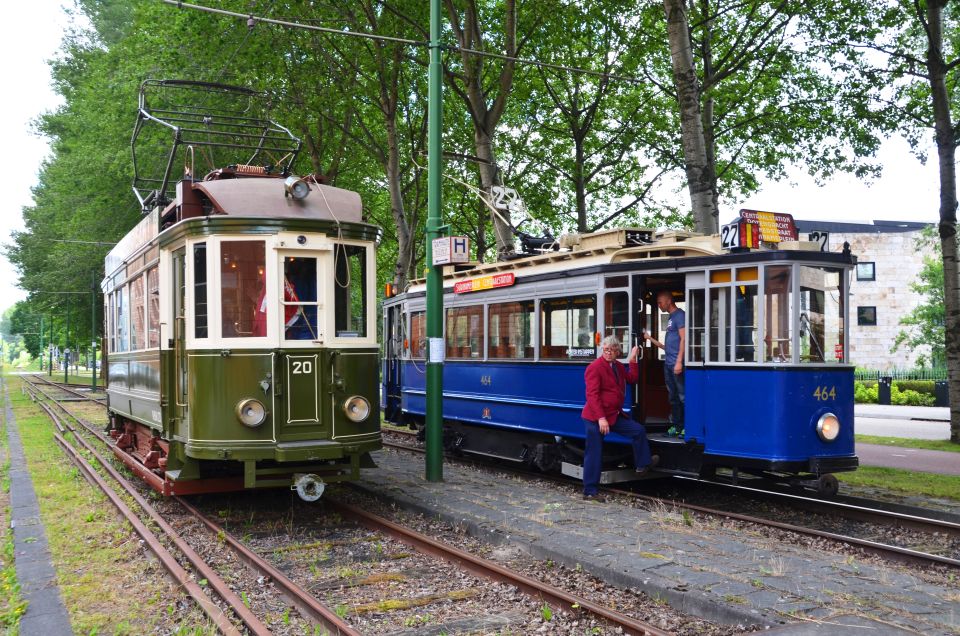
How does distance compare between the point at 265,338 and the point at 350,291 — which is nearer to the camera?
the point at 265,338

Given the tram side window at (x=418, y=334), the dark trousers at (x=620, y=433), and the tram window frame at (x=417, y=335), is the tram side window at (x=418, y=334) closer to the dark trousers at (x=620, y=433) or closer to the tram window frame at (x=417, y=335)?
the tram window frame at (x=417, y=335)

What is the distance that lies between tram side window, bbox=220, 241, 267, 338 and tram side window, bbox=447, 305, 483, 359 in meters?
5.33

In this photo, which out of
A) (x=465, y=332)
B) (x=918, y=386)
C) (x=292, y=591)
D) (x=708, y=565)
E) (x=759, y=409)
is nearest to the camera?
(x=292, y=591)

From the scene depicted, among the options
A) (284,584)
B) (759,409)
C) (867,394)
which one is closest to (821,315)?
(759,409)

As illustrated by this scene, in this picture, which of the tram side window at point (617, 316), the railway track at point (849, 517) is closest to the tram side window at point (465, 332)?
the tram side window at point (617, 316)

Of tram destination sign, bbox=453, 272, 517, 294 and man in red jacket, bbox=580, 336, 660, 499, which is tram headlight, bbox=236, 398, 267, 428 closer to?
man in red jacket, bbox=580, 336, 660, 499

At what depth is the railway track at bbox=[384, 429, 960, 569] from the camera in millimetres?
7618

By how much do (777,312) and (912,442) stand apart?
9.72 meters

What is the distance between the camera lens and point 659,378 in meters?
11.4

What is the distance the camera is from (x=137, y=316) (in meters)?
11.6

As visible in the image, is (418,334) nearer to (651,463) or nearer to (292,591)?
(651,463)

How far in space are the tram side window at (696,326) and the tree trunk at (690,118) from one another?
3886 mm

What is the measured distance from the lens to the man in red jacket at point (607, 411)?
10.1 meters

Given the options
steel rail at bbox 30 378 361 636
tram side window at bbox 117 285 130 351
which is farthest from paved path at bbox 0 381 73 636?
tram side window at bbox 117 285 130 351
